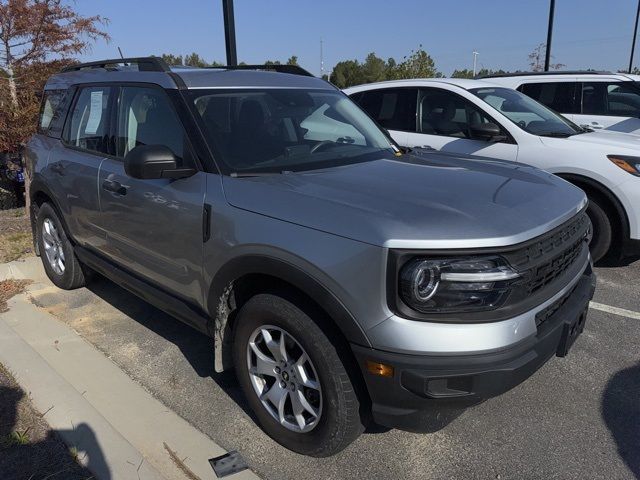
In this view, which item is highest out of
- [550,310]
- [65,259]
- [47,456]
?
[550,310]

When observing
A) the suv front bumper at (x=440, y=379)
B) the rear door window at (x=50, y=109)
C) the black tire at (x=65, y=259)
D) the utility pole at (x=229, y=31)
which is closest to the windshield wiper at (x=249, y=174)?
the suv front bumper at (x=440, y=379)

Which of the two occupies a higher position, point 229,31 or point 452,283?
point 229,31

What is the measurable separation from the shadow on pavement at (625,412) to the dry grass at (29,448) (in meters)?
2.49

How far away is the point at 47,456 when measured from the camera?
250 cm

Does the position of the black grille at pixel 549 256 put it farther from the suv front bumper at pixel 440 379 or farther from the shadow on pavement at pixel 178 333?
the shadow on pavement at pixel 178 333

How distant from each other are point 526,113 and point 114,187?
4482mm

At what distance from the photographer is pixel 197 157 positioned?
288cm

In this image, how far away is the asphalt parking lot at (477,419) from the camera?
8.28 feet

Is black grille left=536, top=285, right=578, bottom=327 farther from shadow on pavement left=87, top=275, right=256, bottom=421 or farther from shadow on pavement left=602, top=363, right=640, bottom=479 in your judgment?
shadow on pavement left=87, top=275, right=256, bottom=421

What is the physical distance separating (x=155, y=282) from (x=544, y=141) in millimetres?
3951

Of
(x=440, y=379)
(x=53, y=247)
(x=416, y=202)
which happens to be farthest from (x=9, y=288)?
(x=440, y=379)

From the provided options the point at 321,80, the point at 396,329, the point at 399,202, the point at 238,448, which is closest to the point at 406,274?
the point at 396,329

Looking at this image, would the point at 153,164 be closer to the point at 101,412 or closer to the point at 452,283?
the point at 101,412

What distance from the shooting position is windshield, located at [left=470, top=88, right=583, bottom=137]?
557 cm
